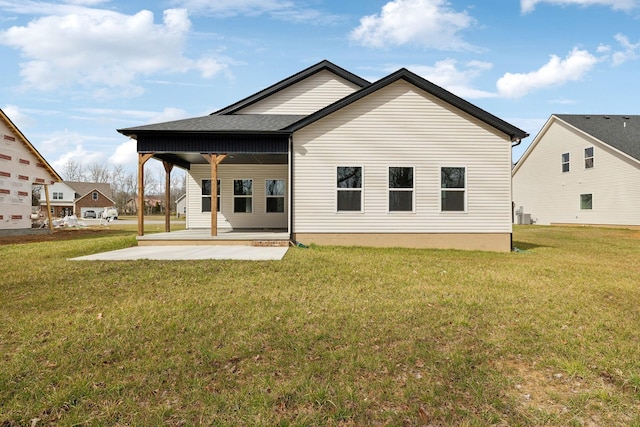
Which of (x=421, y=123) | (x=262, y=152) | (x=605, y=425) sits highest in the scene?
(x=421, y=123)

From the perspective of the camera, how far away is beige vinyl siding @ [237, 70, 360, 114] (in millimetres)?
16984

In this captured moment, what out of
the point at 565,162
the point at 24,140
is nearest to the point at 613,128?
the point at 565,162

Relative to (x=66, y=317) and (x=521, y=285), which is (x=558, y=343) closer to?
(x=521, y=285)

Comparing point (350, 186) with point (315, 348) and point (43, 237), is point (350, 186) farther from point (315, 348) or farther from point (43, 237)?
point (43, 237)

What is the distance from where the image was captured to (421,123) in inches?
505

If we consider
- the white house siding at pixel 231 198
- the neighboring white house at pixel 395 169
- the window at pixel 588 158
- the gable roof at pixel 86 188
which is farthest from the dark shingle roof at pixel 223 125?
the gable roof at pixel 86 188

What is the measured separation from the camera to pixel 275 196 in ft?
57.1

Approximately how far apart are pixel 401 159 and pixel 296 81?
7144 millimetres

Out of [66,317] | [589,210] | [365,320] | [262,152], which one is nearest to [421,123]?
[262,152]

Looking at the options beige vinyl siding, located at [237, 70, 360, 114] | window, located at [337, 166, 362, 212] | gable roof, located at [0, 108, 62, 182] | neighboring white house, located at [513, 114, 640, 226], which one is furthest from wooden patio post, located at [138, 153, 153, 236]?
neighboring white house, located at [513, 114, 640, 226]

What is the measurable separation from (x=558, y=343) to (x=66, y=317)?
21.3 ft

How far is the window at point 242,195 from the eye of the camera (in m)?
17.3

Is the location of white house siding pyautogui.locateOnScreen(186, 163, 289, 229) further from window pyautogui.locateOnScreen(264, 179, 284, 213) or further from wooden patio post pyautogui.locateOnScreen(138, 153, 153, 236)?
wooden patio post pyautogui.locateOnScreen(138, 153, 153, 236)

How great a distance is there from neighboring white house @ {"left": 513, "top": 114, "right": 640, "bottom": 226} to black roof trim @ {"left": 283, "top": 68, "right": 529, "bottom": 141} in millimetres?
15806
